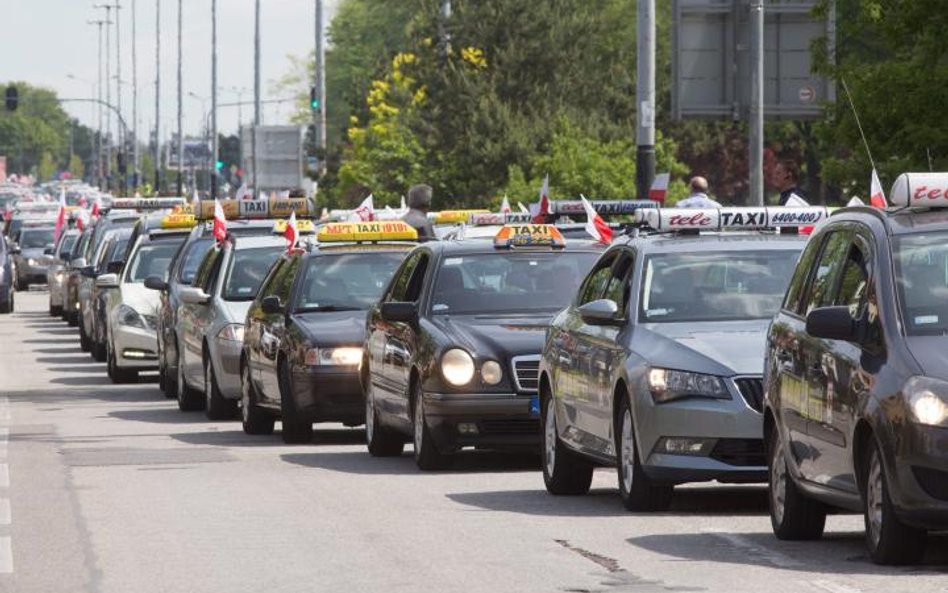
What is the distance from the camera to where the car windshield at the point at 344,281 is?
2169cm

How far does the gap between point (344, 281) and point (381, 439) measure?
113 inches

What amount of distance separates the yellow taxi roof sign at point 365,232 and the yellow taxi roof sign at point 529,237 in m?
3.20

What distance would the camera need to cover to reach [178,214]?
35.6 metres

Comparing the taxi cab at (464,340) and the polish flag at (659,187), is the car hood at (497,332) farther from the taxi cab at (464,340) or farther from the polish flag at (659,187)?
the polish flag at (659,187)

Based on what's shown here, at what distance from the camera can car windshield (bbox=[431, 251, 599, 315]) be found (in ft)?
60.8

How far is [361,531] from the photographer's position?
13.6 metres

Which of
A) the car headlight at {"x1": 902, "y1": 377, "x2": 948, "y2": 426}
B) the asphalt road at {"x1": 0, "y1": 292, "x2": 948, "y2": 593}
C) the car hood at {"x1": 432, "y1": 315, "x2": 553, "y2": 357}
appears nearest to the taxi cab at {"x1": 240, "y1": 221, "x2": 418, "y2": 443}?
the asphalt road at {"x1": 0, "y1": 292, "x2": 948, "y2": 593}

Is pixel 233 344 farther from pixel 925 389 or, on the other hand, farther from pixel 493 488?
pixel 925 389

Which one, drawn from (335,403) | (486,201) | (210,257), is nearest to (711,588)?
(335,403)

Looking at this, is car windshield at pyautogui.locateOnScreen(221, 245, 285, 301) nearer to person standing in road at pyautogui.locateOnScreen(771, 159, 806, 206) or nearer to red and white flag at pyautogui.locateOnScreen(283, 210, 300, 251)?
red and white flag at pyautogui.locateOnScreen(283, 210, 300, 251)

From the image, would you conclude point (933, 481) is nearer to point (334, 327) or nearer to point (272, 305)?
point (334, 327)

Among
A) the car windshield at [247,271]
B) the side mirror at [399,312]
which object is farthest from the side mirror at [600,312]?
the car windshield at [247,271]

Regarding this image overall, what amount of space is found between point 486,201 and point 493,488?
4413cm

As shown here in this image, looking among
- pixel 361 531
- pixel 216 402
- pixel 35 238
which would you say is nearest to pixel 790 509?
pixel 361 531
